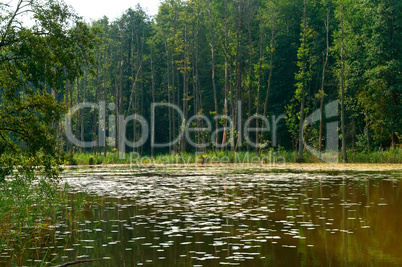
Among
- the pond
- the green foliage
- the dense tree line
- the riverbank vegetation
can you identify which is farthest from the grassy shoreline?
the green foliage

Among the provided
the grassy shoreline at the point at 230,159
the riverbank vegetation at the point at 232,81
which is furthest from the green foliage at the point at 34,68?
the grassy shoreline at the point at 230,159

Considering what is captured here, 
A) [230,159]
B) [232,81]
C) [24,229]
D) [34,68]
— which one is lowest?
[24,229]

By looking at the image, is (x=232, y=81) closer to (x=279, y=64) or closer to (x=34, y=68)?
(x=279, y=64)

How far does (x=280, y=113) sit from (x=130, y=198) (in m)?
37.0

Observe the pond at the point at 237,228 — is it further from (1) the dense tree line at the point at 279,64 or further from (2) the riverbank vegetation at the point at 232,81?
(1) the dense tree line at the point at 279,64

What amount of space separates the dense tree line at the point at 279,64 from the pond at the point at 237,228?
20.0 metres

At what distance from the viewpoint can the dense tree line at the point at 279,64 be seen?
1553 inches

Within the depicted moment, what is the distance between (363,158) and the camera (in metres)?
38.1

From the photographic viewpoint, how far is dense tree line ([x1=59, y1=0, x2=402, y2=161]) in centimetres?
3944

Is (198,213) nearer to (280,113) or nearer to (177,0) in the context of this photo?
(280,113)

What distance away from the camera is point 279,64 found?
5388 centimetres

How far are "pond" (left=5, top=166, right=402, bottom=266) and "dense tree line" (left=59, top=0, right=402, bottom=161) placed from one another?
19956 mm

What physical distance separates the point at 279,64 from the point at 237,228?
4482 cm

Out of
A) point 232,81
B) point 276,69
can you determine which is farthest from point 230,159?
point 276,69
